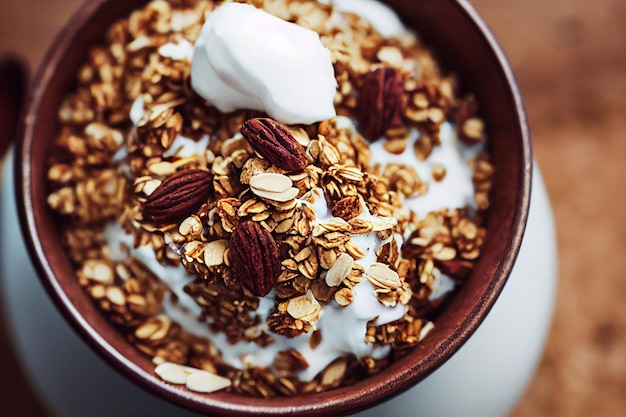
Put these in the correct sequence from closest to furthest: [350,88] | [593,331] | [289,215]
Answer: [289,215]
[350,88]
[593,331]

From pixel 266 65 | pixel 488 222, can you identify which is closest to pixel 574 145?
pixel 488 222

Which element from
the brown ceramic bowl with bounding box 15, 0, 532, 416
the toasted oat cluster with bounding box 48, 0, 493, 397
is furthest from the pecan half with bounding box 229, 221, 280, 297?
the brown ceramic bowl with bounding box 15, 0, 532, 416

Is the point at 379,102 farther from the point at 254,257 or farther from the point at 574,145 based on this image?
the point at 574,145

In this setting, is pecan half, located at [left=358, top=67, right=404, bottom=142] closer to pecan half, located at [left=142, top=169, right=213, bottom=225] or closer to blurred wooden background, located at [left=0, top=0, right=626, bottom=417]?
pecan half, located at [left=142, top=169, right=213, bottom=225]

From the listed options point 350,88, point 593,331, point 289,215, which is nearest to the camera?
point 289,215

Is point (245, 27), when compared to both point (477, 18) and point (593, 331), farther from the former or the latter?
point (593, 331)

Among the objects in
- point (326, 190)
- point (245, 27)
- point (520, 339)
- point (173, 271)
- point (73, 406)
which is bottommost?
point (73, 406)

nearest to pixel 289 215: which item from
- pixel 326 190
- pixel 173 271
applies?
pixel 326 190

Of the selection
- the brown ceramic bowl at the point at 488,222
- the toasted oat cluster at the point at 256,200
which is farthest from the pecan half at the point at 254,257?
the brown ceramic bowl at the point at 488,222
